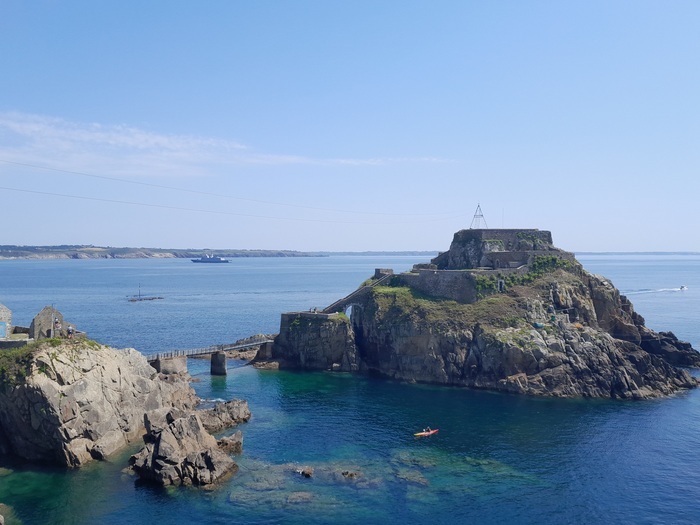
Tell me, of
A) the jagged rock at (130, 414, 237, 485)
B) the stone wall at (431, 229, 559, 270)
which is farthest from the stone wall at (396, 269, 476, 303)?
the jagged rock at (130, 414, 237, 485)

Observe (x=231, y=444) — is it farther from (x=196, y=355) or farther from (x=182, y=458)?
(x=196, y=355)

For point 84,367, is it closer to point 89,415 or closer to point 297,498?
point 89,415

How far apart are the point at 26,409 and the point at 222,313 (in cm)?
9432

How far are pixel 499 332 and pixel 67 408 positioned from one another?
4931 centimetres

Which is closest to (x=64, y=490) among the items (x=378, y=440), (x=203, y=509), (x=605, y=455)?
(x=203, y=509)

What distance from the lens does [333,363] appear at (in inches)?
3322

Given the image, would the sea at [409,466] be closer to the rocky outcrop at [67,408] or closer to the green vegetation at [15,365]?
the rocky outcrop at [67,408]

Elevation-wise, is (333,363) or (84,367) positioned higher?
(84,367)

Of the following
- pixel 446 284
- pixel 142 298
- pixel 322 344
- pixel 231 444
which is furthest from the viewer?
pixel 142 298

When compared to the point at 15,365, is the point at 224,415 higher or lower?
lower

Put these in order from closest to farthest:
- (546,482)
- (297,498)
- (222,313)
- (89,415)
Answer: (297,498), (546,482), (89,415), (222,313)

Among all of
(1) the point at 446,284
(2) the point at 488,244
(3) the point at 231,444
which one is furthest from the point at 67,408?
(2) the point at 488,244

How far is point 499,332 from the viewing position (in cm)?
7525

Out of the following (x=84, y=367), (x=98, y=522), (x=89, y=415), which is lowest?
(x=98, y=522)
